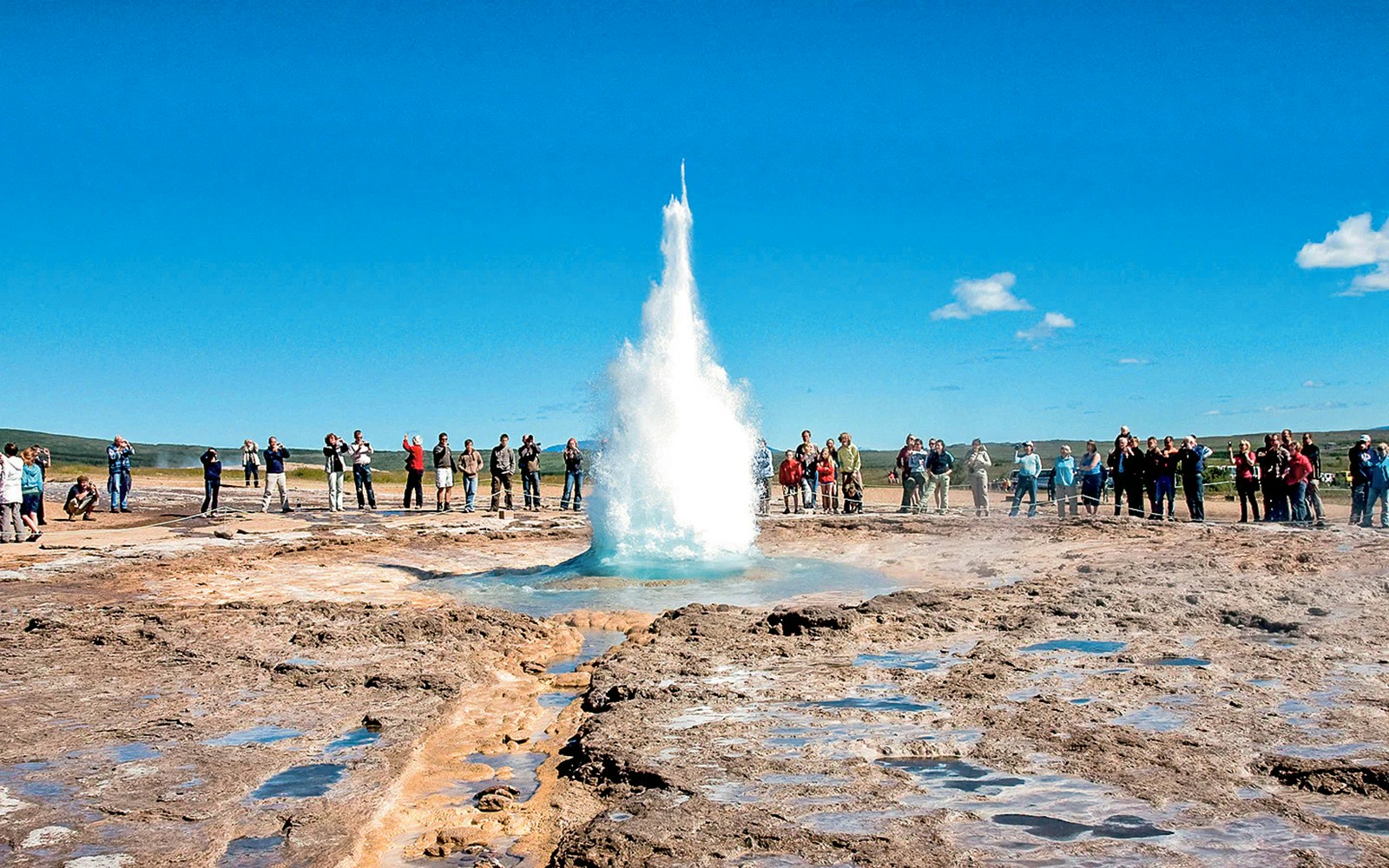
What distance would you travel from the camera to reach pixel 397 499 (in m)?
31.9

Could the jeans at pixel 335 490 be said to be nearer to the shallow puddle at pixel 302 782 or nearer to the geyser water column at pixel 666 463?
the geyser water column at pixel 666 463

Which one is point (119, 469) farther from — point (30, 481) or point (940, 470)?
point (940, 470)

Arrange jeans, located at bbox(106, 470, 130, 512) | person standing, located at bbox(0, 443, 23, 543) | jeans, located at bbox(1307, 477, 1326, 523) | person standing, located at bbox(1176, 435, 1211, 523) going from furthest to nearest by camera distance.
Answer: jeans, located at bbox(106, 470, 130, 512) < person standing, located at bbox(1176, 435, 1211, 523) < jeans, located at bbox(1307, 477, 1326, 523) < person standing, located at bbox(0, 443, 23, 543)

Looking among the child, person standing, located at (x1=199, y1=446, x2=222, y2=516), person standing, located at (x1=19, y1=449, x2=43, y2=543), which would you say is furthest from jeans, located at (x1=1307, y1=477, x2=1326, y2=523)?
person standing, located at (x1=19, y1=449, x2=43, y2=543)

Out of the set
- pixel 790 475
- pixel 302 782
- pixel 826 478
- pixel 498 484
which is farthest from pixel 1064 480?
pixel 302 782

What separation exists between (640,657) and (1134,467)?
15.4 m

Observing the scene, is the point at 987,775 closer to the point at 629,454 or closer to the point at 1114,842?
the point at 1114,842

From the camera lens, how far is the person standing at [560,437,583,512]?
25.2 m

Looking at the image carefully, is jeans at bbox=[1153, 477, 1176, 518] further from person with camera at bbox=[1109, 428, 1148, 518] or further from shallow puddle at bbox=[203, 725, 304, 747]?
shallow puddle at bbox=[203, 725, 304, 747]

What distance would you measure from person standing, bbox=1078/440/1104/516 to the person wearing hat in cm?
430

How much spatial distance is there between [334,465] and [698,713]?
1965cm

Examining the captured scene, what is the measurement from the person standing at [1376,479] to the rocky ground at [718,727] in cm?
673

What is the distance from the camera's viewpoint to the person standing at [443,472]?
82.0ft

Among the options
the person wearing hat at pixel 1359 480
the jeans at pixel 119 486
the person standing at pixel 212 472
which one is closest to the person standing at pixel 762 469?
the person wearing hat at pixel 1359 480
